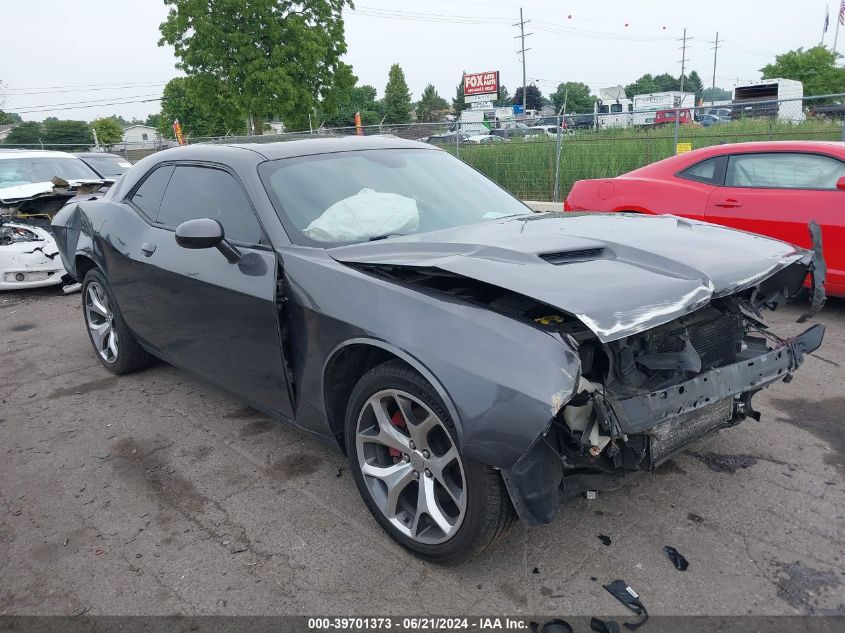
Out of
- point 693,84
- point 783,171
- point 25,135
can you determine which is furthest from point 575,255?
point 693,84

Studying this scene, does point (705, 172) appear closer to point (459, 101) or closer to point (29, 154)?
point (29, 154)

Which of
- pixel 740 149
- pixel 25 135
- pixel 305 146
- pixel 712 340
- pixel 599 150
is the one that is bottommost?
pixel 712 340

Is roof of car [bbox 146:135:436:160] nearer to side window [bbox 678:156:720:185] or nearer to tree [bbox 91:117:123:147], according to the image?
side window [bbox 678:156:720:185]

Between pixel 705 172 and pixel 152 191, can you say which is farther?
pixel 705 172

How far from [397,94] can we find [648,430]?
273 ft

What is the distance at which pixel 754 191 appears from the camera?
5.75 metres

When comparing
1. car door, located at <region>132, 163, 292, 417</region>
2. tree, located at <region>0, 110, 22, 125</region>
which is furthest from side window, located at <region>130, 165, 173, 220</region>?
tree, located at <region>0, 110, 22, 125</region>

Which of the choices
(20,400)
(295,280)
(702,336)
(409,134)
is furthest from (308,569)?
(409,134)

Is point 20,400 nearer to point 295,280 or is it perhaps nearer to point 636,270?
point 295,280

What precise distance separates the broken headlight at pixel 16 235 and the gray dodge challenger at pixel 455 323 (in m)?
5.27

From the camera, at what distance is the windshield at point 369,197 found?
10.2ft

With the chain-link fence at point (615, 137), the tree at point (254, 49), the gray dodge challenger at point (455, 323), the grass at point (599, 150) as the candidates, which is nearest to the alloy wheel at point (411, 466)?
the gray dodge challenger at point (455, 323)

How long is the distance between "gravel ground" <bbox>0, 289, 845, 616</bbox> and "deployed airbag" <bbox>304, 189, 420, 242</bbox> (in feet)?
3.26

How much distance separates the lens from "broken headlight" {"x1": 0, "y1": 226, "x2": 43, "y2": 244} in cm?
795
